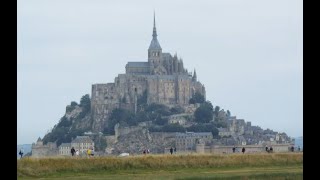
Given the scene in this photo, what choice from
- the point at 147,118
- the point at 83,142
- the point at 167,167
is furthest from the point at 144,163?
the point at 147,118

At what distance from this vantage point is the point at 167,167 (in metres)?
27.1

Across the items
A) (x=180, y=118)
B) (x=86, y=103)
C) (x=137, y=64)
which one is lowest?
(x=180, y=118)

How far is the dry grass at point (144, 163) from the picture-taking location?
24094mm

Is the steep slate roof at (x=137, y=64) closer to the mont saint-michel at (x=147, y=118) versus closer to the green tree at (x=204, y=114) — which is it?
the mont saint-michel at (x=147, y=118)

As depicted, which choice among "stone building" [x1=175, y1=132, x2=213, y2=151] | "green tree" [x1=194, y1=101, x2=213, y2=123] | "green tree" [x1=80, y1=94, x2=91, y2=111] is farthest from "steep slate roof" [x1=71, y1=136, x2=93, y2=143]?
"green tree" [x1=194, y1=101, x2=213, y2=123]

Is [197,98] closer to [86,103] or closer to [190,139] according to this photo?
[190,139]

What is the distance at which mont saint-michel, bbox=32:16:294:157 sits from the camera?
170m

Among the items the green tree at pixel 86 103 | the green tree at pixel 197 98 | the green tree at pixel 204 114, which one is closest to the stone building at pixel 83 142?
the green tree at pixel 86 103

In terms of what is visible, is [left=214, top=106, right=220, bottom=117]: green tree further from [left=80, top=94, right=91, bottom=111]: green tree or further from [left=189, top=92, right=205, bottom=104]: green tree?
[left=80, top=94, right=91, bottom=111]: green tree

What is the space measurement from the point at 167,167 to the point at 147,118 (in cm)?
15389

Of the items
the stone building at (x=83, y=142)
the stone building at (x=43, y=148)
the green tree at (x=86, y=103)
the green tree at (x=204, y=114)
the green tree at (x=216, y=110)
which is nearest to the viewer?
the stone building at (x=83, y=142)

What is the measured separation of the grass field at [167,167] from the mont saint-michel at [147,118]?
136 m
